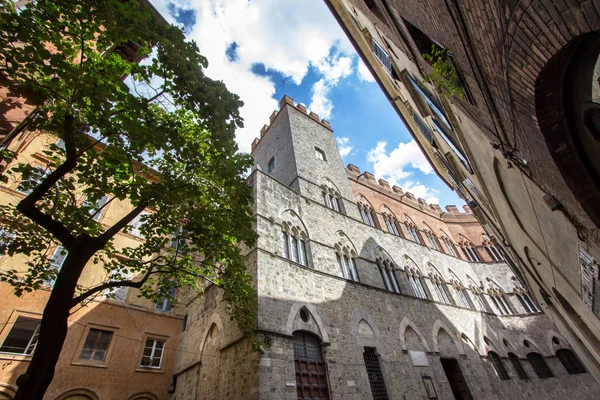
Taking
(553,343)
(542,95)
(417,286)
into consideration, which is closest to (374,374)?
(417,286)

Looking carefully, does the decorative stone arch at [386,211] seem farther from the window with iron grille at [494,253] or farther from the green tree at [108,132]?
the green tree at [108,132]

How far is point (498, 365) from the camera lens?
14.4 meters

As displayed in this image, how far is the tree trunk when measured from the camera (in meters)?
3.46

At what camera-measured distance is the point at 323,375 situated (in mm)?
7746

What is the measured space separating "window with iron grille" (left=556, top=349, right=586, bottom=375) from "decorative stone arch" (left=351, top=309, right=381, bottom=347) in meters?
14.7

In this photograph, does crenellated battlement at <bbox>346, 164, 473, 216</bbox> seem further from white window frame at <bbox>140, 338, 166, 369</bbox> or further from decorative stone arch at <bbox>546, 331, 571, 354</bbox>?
white window frame at <bbox>140, 338, 166, 369</bbox>

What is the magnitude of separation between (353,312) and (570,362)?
1627 centimetres

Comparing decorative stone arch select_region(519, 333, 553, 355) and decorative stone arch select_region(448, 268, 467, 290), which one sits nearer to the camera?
decorative stone arch select_region(519, 333, 553, 355)

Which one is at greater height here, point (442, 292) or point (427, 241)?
point (427, 241)

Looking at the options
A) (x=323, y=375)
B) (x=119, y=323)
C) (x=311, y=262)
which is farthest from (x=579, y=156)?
(x=119, y=323)

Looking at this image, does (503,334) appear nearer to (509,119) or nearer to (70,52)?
(509,119)

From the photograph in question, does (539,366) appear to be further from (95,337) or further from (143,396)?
(95,337)

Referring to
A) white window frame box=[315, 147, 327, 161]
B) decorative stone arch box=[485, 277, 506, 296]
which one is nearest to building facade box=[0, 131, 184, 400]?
white window frame box=[315, 147, 327, 161]

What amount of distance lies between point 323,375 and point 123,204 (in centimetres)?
1192
